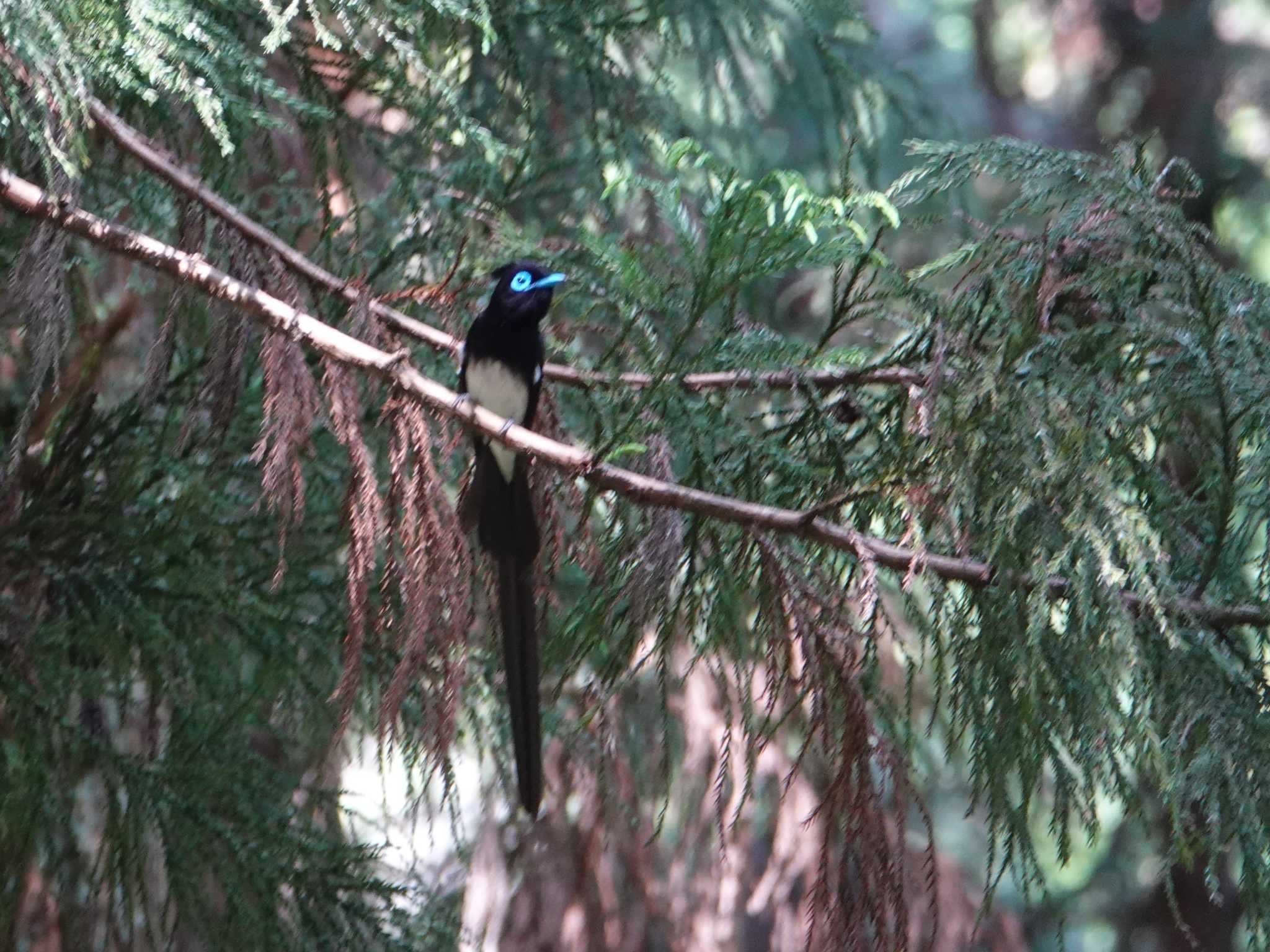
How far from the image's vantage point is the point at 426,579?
272cm

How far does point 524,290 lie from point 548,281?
0.11 m

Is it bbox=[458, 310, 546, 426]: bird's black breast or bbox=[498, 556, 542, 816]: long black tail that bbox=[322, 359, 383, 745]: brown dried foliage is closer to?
bbox=[498, 556, 542, 816]: long black tail

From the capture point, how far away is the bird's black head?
3672 millimetres

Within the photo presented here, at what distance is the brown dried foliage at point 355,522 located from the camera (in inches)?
99.9

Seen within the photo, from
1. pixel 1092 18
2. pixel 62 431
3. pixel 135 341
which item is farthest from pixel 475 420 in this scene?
pixel 1092 18

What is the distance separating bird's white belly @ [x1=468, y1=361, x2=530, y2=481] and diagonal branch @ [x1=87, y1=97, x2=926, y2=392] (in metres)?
0.50

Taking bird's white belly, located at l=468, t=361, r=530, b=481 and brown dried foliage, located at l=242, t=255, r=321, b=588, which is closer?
brown dried foliage, located at l=242, t=255, r=321, b=588

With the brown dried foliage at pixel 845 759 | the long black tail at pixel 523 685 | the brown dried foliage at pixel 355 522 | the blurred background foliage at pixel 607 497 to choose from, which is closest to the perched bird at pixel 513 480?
the long black tail at pixel 523 685

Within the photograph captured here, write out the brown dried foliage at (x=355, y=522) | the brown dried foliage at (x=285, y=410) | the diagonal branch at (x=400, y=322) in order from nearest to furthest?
1. the brown dried foliage at (x=355, y=522)
2. the brown dried foliage at (x=285, y=410)
3. the diagonal branch at (x=400, y=322)

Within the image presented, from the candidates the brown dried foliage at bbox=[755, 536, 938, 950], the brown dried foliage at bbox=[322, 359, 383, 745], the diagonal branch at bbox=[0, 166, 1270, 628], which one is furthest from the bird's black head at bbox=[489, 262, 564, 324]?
the brown dried foliage at bbox=[755, 536, 938, 950]

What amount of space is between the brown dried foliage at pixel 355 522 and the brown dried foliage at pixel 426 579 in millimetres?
40

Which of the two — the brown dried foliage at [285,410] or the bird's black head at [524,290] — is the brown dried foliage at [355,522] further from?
the bird's black head at [524,290]

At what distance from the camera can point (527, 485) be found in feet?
11.1

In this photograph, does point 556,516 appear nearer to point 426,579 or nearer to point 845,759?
point 426,579
